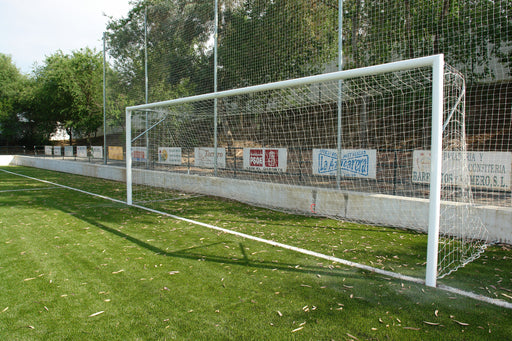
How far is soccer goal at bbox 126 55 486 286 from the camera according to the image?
480 cm

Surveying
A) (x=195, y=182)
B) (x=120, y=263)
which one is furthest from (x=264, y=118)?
(x=120, y=263)

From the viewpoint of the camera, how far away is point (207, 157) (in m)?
10.2

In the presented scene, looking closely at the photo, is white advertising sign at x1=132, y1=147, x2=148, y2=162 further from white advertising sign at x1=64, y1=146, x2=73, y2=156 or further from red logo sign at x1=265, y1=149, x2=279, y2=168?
white advertising sign at x1=64, y1=146, x2=73, y2=156

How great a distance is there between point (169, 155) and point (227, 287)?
29.7 feet

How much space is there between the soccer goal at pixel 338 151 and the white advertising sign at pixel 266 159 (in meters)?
0.03

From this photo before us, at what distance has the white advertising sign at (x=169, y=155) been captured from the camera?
11.5 meters

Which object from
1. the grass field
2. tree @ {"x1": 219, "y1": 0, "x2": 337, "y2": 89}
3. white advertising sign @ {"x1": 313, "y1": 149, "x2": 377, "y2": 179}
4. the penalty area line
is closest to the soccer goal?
white advertising sign @ {"x1": 313, "y1": 149, "x2": 377, "y2": 179}

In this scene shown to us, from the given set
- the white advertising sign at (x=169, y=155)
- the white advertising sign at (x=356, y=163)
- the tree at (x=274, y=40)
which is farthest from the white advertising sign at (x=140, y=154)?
the white advertising sign at (x=356, y=163)

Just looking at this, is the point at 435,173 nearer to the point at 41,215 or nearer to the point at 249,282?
the point at 249,282

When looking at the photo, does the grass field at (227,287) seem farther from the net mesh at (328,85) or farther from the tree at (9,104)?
the tree at (9,104)

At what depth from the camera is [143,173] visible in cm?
1198

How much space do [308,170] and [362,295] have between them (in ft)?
16.8

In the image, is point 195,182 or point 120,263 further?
point 195,182

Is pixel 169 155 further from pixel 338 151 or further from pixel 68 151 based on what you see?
pixel 68 151
